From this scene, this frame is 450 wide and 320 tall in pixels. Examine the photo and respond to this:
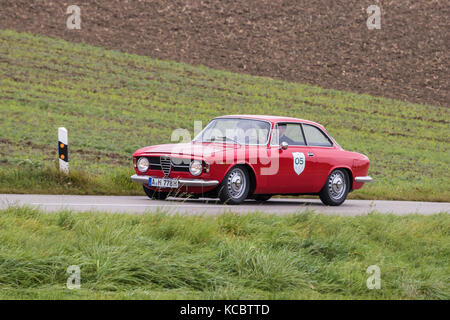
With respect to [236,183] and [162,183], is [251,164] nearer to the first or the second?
[236,183]

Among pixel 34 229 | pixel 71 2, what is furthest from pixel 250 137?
pixel 71 2

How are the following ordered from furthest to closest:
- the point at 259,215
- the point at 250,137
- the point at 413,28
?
the point at 413,28 < the point at 250,137 < the point at 259,215

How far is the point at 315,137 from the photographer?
549 inches

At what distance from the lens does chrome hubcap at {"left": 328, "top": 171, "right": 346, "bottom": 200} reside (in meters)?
13.9

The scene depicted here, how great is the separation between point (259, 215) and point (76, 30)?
107 feet

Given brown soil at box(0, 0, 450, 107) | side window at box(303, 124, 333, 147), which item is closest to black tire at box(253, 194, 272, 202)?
side window at box(303, 124, 333, 147)

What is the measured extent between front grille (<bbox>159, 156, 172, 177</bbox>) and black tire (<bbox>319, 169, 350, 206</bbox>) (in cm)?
308

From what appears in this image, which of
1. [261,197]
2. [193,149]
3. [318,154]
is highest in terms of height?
[193,149]

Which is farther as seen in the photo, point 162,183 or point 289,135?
point 289,135

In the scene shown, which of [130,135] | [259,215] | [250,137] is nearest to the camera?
[259,215]

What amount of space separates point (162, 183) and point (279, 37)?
1271 inches

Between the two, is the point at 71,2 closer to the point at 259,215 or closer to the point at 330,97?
the point at 330,97

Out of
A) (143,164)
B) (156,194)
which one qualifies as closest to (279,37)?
(156,194)
